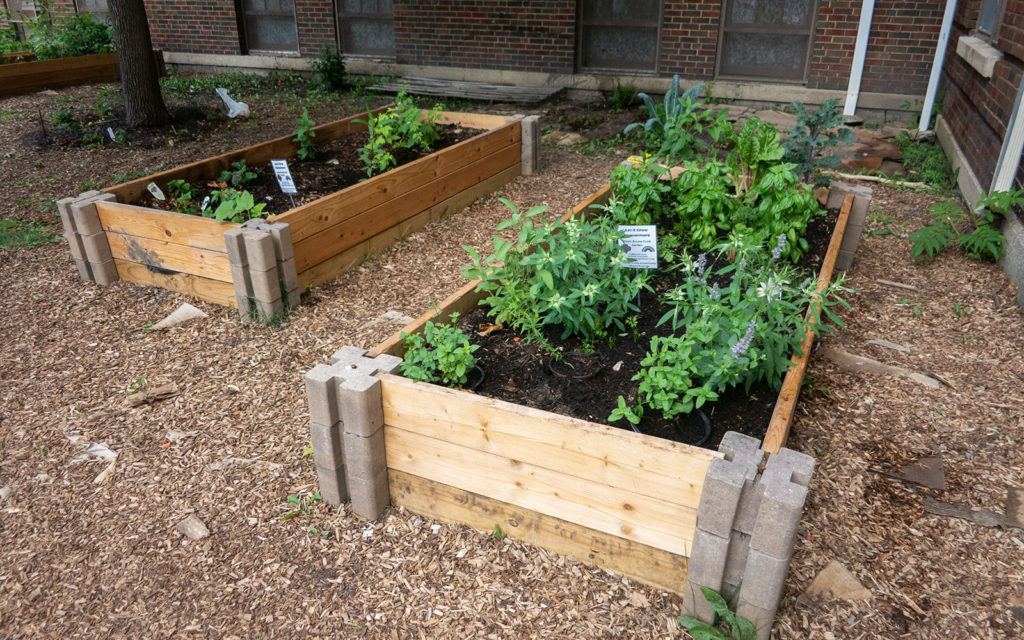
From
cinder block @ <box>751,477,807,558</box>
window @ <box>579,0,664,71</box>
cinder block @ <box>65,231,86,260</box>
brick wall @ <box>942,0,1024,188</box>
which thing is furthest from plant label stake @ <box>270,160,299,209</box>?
window @ <box>579,0,664,71</box>

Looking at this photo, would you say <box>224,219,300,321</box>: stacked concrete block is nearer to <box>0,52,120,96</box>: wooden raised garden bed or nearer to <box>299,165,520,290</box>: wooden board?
<box>299,165,520,290</box>: wooden board

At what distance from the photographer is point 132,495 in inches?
108

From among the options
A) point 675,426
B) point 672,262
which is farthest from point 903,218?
point 675,426

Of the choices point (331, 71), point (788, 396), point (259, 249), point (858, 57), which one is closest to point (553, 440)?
point (788, 396)

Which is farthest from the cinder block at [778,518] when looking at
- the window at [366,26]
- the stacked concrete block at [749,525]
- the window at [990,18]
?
the window at [366,26]

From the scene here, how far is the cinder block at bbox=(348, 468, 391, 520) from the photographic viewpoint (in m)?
2.49

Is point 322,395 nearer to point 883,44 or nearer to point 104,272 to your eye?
point 104,272

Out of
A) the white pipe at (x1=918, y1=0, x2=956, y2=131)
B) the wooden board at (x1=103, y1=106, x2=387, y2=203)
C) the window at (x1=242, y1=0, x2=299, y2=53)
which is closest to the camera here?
the wooden board at (x1=103, y1=106, x2=387, y2=203)

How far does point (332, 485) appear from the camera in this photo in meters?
2.57

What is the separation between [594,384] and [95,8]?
1422 cm

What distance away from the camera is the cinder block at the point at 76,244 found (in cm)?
421

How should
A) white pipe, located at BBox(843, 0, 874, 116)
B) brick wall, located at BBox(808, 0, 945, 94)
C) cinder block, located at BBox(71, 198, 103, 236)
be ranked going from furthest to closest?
brick wall, located at BBox(808, 0, 945, 94), white pipe, located at BBox(843, 0, 874, 116), cinder block, located at BBox(71, 198, 103, 236)

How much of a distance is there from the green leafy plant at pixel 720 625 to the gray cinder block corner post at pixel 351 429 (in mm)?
1133

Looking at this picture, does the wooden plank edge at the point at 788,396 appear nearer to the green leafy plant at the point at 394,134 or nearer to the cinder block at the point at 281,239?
the cinder block at the point at 281,239
